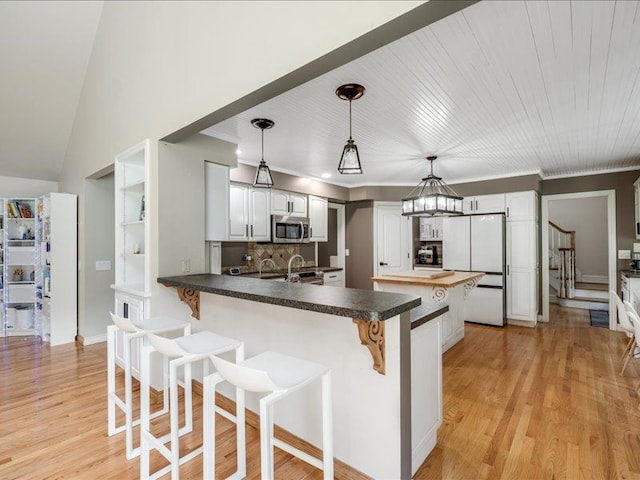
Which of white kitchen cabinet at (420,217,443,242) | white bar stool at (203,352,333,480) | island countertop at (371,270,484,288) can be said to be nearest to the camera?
white bar stool at (203,352,333,480)

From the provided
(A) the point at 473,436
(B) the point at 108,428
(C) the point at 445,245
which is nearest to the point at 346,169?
(A) the point at 473,436

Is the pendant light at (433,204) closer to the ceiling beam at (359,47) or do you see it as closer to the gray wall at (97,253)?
the ceiling beam at (359,47)

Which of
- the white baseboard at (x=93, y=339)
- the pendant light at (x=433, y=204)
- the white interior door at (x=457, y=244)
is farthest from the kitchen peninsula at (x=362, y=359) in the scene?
the white interior door at (x=457, y=244)

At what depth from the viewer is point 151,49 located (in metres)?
2.87

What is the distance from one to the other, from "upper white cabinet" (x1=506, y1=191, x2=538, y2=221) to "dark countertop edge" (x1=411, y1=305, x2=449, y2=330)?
394 cm

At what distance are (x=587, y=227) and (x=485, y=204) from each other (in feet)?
17.0

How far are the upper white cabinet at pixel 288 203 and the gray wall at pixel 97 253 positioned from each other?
2143 millimetres

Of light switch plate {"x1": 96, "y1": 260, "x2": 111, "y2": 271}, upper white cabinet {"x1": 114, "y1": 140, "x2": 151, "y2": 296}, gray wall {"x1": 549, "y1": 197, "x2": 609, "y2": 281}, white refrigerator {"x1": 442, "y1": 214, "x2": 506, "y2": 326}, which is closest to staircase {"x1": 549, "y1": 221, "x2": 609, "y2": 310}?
gray wall {"x1": 549, "y1": 197, "x2": 609, "y2": 281}

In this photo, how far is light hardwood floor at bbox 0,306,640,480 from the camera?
1923 millimetres

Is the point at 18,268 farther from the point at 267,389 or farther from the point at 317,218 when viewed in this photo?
the point at 267,389

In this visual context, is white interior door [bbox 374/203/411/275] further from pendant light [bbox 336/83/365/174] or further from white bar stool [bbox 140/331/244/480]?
white bar stool [bbox 140/331/244/480]

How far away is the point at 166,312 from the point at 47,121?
3.38 metres

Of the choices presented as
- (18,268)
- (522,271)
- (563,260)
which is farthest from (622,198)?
(18,268)

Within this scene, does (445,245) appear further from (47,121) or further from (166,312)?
(47,121)
